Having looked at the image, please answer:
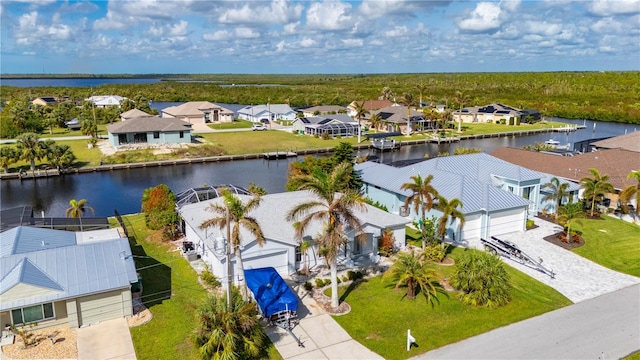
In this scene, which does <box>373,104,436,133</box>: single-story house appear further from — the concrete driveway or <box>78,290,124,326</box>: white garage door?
the concrete driveway

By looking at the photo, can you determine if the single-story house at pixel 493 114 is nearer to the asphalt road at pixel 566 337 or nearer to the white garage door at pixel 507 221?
the white garage door at pixel 507 221

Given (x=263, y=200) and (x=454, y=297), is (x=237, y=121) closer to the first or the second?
(x=263, y=200)

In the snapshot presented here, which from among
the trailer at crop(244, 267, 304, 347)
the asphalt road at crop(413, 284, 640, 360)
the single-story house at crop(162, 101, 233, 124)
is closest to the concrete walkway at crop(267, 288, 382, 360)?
the trailer at crop(244, 267, 304, 347)

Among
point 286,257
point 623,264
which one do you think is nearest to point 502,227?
point 623,264

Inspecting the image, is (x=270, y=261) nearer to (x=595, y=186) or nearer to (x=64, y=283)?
(x=64, y=283)

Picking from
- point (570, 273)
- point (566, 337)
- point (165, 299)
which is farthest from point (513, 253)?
point (165, 299)

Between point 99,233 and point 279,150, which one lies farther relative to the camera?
point 279,150
